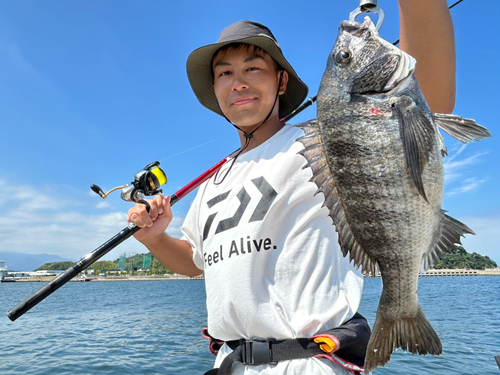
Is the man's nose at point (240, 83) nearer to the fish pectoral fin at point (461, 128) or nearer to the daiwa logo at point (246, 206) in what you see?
the daiwa logo at point (246, 206)

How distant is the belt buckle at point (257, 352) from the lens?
1748mm

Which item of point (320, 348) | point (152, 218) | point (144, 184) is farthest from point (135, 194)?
point (320, 348)

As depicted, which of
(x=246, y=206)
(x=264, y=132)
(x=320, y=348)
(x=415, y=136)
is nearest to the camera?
(x=415, y=136)

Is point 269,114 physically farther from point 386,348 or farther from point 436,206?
point 386,348

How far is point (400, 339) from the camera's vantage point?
1449 mm

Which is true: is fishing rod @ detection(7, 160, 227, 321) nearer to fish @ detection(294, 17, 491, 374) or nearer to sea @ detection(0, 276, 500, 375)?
fish @ detection(294, 17, 491, 374)

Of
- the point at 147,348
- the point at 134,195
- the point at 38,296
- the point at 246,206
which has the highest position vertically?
the point at 134,195

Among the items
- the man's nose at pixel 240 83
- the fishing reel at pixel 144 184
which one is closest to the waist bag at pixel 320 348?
the man's nose at pixel 240 83

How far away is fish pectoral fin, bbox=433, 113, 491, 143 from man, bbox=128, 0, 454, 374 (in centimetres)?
36

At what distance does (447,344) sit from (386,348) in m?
14.4

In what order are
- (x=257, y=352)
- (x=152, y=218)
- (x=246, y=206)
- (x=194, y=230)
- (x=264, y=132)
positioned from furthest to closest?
(x=152, y=218), (x=194, y=230), (x=264, y=132), (x=246, y=206), (x=257, y=352)

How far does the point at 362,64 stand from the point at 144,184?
2241 mm

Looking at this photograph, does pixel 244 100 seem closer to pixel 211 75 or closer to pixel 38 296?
pixel 211 75

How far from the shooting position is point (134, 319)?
2188 cm
